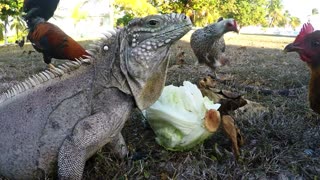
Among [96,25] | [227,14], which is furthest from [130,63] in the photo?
[227,14]

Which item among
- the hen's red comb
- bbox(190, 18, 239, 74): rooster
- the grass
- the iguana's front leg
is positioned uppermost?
the hen's red comb

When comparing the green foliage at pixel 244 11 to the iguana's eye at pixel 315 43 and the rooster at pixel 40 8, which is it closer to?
the rooster at pixel 40 8

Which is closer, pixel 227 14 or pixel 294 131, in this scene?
pixel 294 131

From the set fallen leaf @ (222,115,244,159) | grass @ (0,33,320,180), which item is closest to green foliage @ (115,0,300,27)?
grass @ (0,33,320,180)

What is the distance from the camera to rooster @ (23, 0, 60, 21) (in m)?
6.75

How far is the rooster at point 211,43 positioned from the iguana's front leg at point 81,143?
4.43 metres

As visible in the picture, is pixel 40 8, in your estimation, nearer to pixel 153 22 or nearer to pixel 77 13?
pixel 153 22

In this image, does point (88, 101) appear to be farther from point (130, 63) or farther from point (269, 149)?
point (269, 149)

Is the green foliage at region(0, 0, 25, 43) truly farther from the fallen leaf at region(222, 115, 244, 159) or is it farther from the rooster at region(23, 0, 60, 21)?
the fallen leaf at region(222, 115, 244, 159)

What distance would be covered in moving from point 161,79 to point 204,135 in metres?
0.62

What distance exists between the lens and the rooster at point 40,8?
675 cm

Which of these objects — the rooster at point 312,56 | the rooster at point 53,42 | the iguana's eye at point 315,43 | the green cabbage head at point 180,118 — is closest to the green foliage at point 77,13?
the rooster at point 53,42

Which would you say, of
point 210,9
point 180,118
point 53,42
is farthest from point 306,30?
point 210,9

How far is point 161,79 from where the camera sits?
8.38ft
